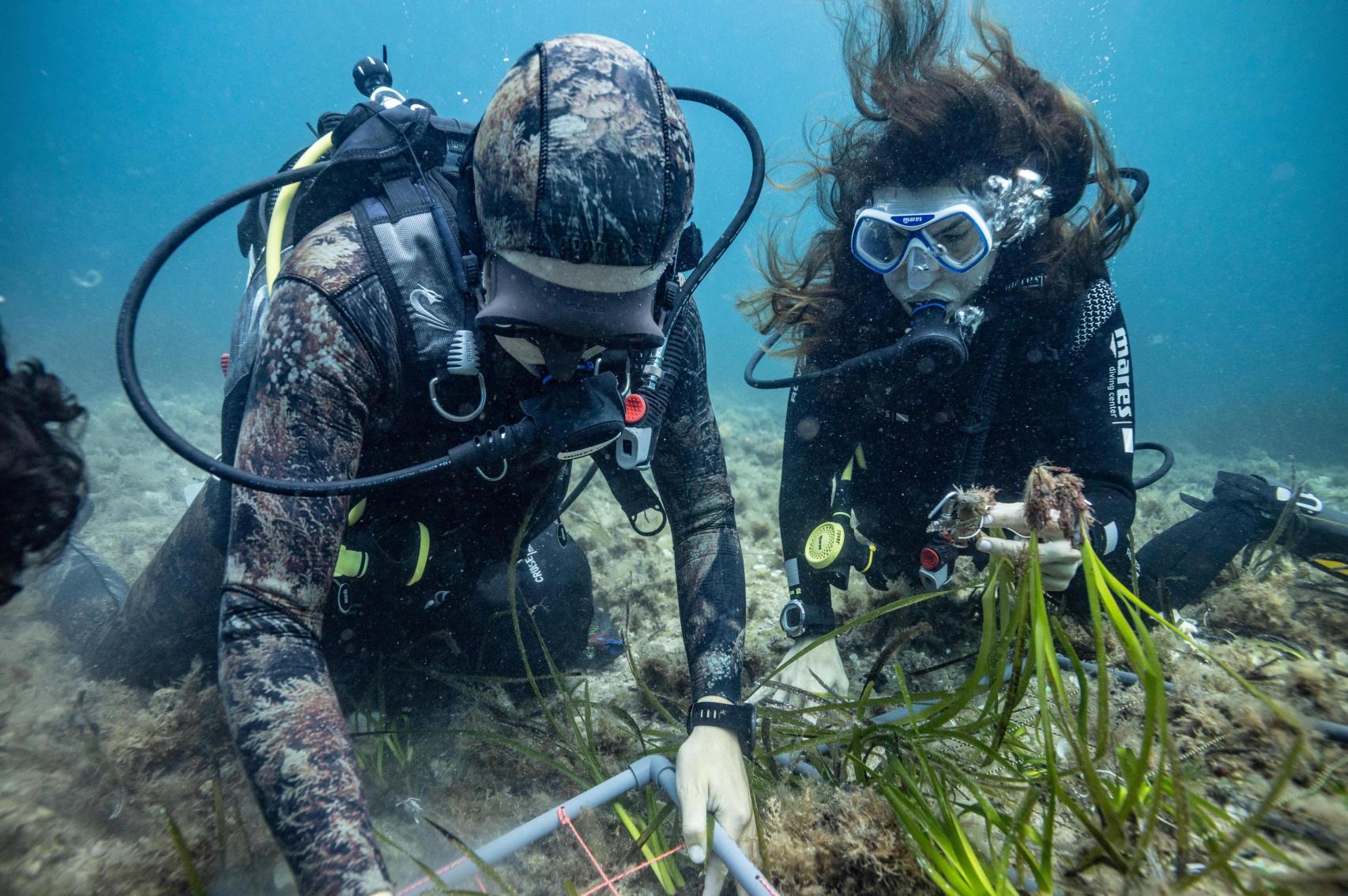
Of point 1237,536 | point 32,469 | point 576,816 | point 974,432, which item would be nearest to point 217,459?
point 32,469

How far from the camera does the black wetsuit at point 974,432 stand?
3.24 m

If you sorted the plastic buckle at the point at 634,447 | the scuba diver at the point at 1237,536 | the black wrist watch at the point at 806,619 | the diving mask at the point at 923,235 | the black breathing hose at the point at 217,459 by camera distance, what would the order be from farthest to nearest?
the scuba diver at the point at 1237,536 < the black wrist watch at the point at 806,619 < the diving mask at the point at 923,235 < the plastic buckle at the point at 634,447 < the black breathing hose at the point at 217,459

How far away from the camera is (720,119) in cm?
12281

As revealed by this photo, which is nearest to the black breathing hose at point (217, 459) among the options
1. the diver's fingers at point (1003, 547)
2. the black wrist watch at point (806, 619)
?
the diver's fingers at point (1003, 547)

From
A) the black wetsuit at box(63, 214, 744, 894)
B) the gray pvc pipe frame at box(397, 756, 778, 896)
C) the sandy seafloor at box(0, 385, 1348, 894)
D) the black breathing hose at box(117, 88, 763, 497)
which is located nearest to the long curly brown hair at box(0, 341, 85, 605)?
the black breathing hose at box(117, 88, 763, 497)

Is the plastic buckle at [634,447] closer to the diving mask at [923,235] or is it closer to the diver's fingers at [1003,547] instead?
the diver's fingers at [1003,547]

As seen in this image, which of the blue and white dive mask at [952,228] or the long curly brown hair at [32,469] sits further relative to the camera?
the blue and white dive mask at [952,228]

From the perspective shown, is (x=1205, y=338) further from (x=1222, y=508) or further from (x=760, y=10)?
(x=1222, y=508)

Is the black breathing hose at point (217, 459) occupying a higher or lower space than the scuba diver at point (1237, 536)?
higher

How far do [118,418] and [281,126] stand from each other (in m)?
122

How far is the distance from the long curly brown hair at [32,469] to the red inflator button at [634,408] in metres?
1.69

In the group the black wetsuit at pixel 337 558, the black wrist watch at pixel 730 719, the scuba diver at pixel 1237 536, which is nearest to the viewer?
the black wetsuit at pixel 337 558

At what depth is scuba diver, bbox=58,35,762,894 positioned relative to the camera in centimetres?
164

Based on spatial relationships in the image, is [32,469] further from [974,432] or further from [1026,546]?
[974,432]
